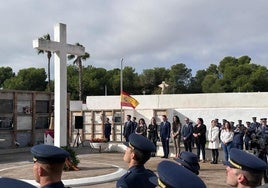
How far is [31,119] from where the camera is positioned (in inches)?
837

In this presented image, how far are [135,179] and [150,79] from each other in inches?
2706

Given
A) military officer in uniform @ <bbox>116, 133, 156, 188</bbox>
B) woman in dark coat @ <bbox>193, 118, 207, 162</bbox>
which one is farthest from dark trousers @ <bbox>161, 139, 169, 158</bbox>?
military officer in uniform @ <bbox>116, 133, 156, 188</bbox>

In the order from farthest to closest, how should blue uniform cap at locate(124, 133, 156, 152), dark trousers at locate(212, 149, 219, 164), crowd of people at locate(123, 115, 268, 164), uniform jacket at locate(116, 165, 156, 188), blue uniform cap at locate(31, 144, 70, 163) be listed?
dark trousers at locate(212, 149, 219, 164)
crowd of people at locate(123, 115, 268, 164)
blue uniform cap at locate(124, 133, 156, 152)
uniform jacket at locate(116, 165, 156, 188)
blue uniform cap at locate(31, 144, 70, 163)

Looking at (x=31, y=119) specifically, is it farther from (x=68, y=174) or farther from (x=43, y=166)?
(x=43, y=166)

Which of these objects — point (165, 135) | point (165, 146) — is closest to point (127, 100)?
point (165, 146)

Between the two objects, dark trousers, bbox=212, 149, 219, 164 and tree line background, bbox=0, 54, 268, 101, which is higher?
tree line background, bbox=0, 54, 268, 101

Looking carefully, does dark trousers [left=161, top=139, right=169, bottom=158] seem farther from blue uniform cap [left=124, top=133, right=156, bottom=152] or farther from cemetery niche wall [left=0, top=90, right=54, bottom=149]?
blue uniform cap [left=124, top=133, right=156, bottom=152]

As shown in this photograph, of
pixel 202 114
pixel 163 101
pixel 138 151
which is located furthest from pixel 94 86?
pixel 138 151

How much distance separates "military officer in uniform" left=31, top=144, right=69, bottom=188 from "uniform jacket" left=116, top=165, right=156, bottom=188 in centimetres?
87

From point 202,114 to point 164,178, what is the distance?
27.4m

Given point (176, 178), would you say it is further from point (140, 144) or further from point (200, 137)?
point (200, 137)

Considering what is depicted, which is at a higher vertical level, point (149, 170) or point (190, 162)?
point (190, 162)

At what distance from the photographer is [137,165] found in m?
4.00

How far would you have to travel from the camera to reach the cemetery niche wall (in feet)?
65.9
